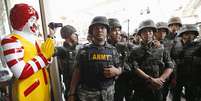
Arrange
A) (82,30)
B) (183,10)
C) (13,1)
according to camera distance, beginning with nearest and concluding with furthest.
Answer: (13,1), (82,30), (183,10)

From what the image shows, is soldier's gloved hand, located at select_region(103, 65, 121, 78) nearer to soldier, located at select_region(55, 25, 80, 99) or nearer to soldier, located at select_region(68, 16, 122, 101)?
soldier, located at select_region(68, 16, 122, 101)

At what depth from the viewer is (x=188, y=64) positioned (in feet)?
8.15

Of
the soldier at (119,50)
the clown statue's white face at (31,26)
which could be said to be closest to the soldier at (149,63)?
the soldier at (119,50)

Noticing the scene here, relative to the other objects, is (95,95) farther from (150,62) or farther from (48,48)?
(150,62)

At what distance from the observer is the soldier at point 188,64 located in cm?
238

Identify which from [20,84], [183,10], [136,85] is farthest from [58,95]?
[183,10]

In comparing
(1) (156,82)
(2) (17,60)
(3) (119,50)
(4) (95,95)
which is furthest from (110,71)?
(3) (119,50)

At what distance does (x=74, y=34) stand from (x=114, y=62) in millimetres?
952

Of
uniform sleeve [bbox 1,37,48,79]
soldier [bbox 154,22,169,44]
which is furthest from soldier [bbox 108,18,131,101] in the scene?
uniform sleeve [bbox 1,37,48,79]

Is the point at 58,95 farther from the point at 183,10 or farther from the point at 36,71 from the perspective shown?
the point at 183,10

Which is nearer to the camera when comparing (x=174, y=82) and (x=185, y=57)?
(x=185, y=57)

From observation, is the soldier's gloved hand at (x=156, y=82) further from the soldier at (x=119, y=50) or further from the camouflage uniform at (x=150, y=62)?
the soldier at (x=119, y=50)

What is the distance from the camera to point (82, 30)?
4133mm

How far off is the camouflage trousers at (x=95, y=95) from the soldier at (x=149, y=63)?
1.54ft
